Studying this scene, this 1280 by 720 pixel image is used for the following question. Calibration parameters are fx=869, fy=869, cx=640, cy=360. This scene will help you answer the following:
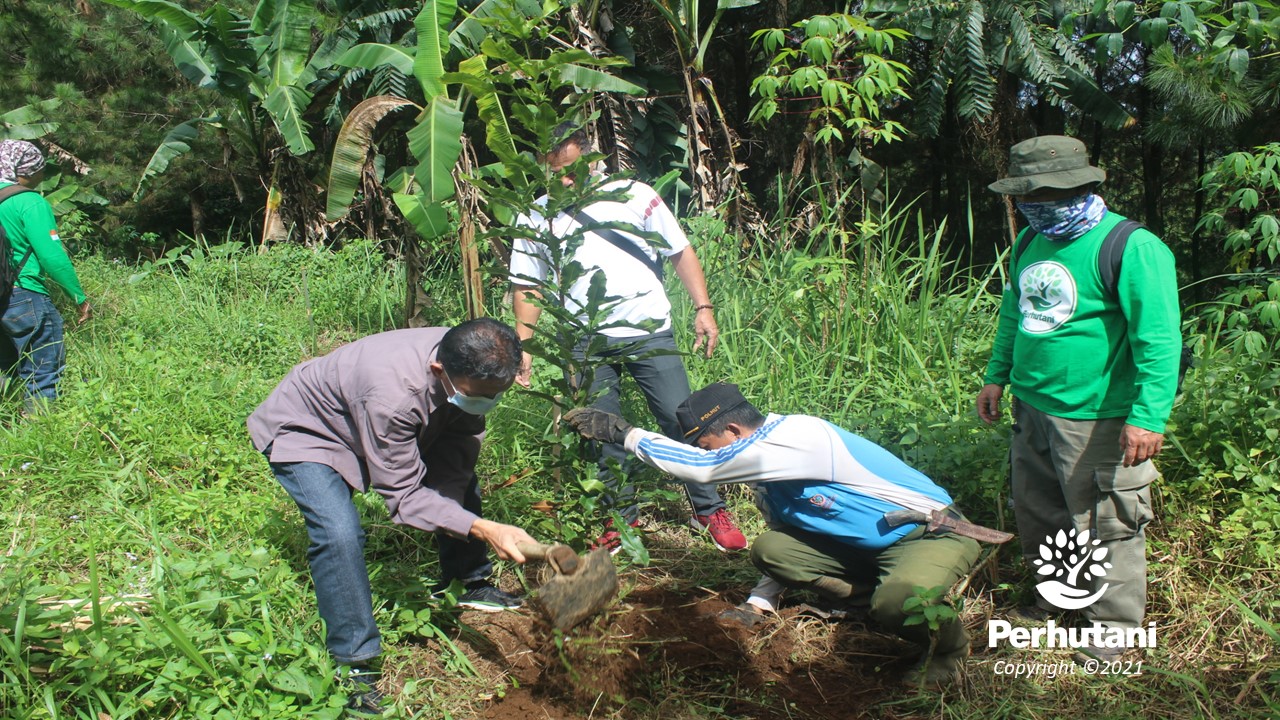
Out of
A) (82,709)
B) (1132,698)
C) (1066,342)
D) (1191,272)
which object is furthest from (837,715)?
(1191,272)

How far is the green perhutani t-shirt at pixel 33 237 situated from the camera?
480 cm

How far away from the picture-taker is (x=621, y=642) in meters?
2.82

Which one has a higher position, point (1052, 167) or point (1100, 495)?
point (1052, 167)

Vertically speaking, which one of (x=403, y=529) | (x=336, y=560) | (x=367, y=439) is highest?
(x=367, y=439)

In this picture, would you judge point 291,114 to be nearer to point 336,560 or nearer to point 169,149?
point 169,149

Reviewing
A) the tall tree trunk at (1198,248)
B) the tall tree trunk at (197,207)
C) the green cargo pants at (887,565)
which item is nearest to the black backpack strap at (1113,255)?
the green cargo pants at (887,565)

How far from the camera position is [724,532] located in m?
3.87

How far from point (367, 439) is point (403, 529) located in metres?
1.28

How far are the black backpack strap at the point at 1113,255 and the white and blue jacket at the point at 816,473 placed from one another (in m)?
0.88

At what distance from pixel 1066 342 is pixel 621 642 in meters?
1.77

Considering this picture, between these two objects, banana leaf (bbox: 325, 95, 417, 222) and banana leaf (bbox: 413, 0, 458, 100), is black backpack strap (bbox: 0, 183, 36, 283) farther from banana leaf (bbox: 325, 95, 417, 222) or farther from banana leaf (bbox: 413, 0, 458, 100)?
banana leaf (bbox: 413, 0, 458, 100)

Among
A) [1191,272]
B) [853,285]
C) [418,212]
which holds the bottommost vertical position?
[1191,272]

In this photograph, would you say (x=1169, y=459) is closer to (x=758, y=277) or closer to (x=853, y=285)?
(x=853, y=285)

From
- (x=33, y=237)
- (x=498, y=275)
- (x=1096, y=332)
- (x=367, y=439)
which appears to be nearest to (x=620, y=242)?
(x=498, y=275)
